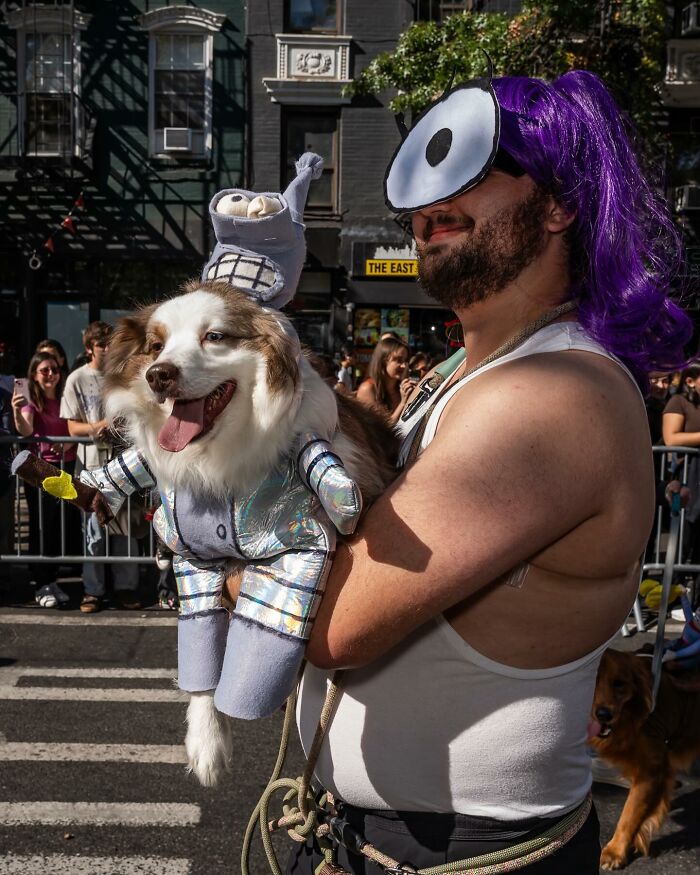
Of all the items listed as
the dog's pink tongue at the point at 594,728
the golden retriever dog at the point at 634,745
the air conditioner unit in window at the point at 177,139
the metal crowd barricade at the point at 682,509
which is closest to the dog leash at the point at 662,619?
the golden retriever dog at the point at 634,745

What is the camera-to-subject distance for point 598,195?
145 centimetres

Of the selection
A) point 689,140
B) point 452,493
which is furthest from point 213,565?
point 689,140

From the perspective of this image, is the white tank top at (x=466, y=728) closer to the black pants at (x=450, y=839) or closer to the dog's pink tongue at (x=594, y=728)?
the black pants at (x=450, y=839)

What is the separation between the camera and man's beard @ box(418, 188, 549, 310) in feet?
4.68

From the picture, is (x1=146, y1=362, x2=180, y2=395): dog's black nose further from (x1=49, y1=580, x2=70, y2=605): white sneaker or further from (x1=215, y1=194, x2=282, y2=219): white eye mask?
(x1=49, y1=580, x2=70, y2=605): white sneaker

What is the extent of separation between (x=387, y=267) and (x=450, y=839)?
1433 centimetres

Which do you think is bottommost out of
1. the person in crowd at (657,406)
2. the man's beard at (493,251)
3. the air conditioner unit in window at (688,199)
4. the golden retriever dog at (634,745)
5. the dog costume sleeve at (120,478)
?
the golden retriever dog at (634,745)

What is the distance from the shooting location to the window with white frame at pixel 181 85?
50.4ft

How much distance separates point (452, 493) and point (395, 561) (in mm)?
137

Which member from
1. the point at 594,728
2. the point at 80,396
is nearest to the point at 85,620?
the point at 80,396

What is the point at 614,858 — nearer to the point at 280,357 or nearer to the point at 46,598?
the point at 280,357

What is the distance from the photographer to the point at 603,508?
127cm

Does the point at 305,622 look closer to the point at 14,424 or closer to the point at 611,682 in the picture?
the point at 611,682

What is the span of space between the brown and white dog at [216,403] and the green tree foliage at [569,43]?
989 centimetres
